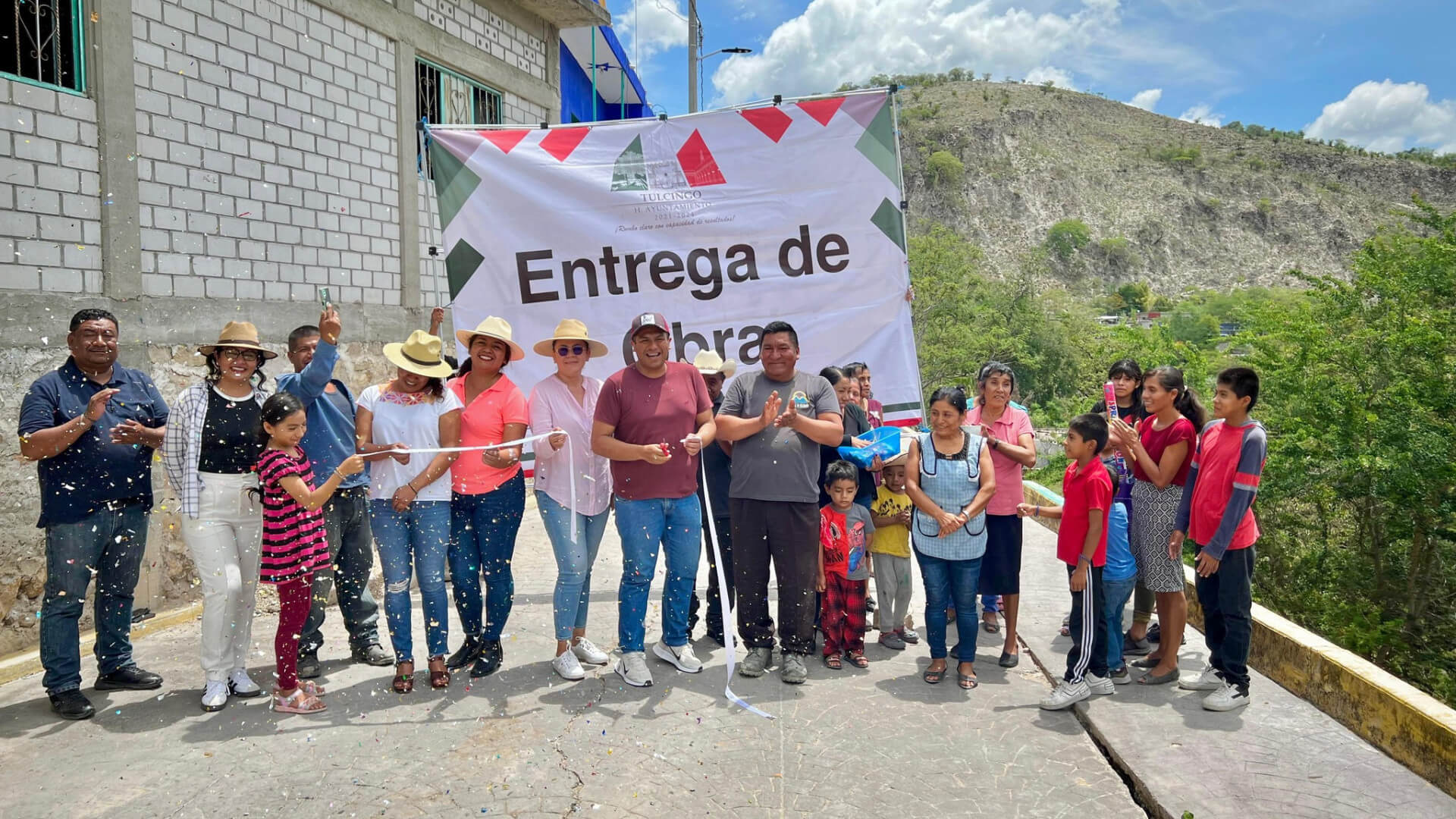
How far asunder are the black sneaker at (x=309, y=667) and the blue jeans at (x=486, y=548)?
817 mm

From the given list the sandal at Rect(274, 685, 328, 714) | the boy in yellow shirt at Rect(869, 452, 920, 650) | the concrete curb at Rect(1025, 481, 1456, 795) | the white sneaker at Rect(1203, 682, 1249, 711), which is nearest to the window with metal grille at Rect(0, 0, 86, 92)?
the sandal at Rect(274, 685, 328, 714)

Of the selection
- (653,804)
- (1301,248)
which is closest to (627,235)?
(653,804)

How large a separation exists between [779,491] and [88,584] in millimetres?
3488

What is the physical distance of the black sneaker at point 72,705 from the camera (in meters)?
4.21

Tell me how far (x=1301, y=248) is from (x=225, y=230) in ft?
355

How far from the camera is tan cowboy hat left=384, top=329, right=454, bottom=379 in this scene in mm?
4605

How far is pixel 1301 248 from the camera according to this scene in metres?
93.2

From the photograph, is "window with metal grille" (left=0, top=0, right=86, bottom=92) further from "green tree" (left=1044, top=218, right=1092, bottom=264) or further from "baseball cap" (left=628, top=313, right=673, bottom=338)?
"green tree" (left=1044, top=218, right=1092, bottom=264)

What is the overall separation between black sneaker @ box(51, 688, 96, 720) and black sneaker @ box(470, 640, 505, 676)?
174 cm

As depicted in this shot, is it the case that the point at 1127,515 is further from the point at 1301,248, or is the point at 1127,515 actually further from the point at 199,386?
the point at 1301,248

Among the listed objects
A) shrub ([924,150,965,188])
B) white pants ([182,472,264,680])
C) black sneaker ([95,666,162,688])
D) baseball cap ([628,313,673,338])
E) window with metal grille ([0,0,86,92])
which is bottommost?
black sneaker ([95,666,162,688])

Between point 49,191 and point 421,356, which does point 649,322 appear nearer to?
point 421,356

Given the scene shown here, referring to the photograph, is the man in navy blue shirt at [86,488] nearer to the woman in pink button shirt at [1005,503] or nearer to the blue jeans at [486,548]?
the blue jeans at [486,548]

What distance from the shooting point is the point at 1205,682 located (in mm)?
4660
